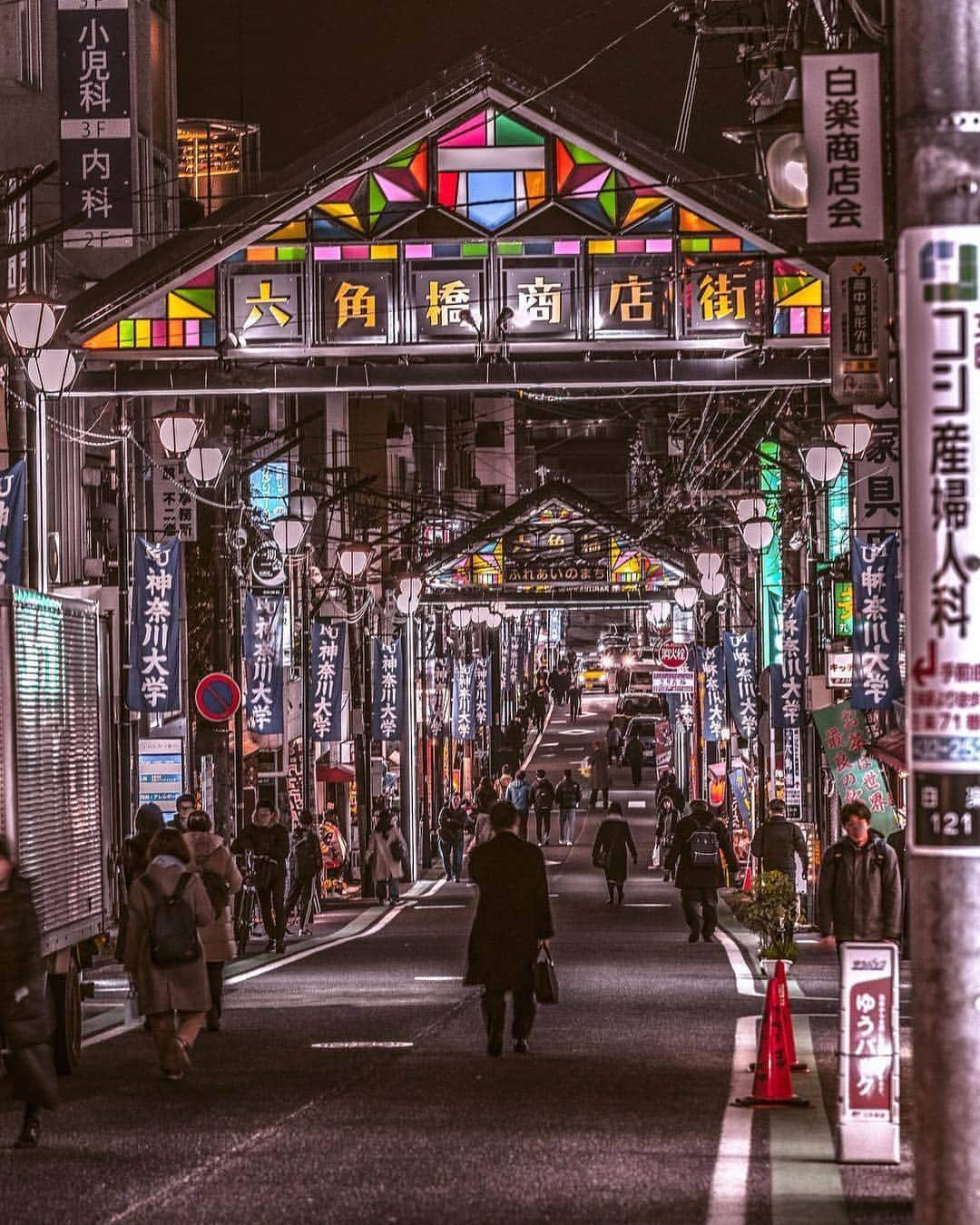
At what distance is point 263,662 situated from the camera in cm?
3444

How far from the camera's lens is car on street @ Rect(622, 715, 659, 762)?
8744 cm

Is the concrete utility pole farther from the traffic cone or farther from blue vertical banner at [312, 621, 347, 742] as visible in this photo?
blue vertical banner at [312, 621, 347, 742]

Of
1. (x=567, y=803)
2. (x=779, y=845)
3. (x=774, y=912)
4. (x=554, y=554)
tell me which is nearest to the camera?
(x=774, y=912)

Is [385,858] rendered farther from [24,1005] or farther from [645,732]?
[645,732]

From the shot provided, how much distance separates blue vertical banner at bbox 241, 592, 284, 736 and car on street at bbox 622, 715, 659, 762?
51.7 m

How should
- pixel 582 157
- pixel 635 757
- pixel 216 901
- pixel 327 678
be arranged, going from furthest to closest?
pixel 635 757, pixel 327 678, pixel 582 157, pixel 216 901

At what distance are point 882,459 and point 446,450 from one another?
48499 millimetres

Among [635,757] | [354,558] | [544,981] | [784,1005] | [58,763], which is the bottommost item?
[635,757]

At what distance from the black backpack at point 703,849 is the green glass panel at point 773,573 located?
7636 mm

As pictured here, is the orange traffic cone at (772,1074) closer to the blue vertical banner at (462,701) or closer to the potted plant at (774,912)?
the potted plant at (774,912)

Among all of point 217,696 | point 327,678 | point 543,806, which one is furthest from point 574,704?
point 217,696

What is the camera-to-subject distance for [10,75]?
3136 cm

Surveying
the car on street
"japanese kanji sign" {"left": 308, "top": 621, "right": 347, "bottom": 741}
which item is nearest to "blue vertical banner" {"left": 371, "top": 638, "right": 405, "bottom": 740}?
"japanese kanji sign" {"left": 308, "top": 621, "right": 347, "bottom": 741}

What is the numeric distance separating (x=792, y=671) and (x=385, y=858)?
923cm
